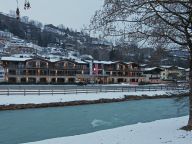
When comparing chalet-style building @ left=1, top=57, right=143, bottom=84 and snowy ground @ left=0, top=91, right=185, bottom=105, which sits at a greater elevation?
chalet-style building @ left=1, top=57, right=143, bottom=84

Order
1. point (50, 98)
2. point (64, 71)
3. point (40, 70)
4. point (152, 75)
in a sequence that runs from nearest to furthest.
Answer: point (50, 98) < point (40, 70) < point (64, 71) < point (152, 75)

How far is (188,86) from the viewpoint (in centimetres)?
1307

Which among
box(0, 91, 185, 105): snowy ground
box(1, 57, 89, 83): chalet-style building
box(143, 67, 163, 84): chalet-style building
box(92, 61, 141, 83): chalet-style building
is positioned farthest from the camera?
box(143, 67, 163, 84): chalet-style building

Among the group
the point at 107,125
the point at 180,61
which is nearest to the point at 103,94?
the point at 107,125

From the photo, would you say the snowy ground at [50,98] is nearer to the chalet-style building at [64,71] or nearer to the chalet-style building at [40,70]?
the chalet-style building at [64,71]

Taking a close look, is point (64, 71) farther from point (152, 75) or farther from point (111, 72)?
point (152, 75)

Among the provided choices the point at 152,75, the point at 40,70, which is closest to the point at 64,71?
the point at 40,70

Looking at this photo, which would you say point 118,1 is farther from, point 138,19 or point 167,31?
point 167,31

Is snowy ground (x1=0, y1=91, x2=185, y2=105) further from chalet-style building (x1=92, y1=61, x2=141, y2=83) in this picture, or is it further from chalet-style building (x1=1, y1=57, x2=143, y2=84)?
chalet-style building (x1=92, y1=61, x2=141, y2=83)

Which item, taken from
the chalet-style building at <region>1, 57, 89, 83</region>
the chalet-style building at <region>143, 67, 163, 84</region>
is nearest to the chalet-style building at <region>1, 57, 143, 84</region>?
the chalet-style building at <region>1, 57, 89, 83</region>

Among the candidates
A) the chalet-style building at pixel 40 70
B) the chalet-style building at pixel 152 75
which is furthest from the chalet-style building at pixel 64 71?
the chalet-style building at pixel 152 75

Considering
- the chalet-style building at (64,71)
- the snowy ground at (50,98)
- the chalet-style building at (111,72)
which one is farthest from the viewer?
the chalet-style building at (111,72)

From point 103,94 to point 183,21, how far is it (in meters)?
36.7

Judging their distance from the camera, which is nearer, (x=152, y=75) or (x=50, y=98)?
(x=50, y=98)
